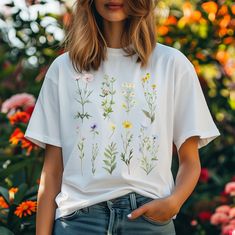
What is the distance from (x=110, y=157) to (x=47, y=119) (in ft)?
1.04

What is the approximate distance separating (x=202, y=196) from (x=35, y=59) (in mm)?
1328

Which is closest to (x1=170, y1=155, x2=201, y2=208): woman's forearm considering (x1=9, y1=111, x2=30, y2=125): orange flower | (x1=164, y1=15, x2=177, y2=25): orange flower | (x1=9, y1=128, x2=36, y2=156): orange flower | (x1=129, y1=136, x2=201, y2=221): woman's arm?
(x1=129, y1=136, x2=201, y2=221): woman's arm

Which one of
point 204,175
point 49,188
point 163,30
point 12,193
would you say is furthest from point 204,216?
point 49,188

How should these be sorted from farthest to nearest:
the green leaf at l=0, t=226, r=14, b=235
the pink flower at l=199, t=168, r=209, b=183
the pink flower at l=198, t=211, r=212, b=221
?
the pink flower at l=199, t=168, r=209, b=183, the pink flower at l=198, t=211, r=212, b=221, the green leaf at l=0, t=226, r=14, b=235

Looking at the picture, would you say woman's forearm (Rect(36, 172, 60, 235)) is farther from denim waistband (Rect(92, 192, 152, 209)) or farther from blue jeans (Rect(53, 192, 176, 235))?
denim waistband (Rect(92, 192, 152, 209))

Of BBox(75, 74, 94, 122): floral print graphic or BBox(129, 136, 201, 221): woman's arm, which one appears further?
BBox(75, 74, 94, 122): floral print graphic

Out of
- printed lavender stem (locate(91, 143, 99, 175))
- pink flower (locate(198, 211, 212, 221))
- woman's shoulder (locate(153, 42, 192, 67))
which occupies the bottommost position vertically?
pink flower (locate(198, 211, 212, 221))

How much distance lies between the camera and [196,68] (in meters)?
5.48

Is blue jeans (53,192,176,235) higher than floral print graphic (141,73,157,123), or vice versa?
floral print graphic (141,73,157,123)

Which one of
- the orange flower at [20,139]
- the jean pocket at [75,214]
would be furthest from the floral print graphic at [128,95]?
the orange flower at [20,139]

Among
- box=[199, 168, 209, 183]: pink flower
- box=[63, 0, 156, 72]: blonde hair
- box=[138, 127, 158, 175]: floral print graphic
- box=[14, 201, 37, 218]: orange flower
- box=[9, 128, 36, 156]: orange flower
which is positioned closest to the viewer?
box=[138, 127, 158, 175]: floral print graphic

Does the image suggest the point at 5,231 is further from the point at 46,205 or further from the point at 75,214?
the point at 75,214

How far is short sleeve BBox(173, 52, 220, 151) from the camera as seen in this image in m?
2.97

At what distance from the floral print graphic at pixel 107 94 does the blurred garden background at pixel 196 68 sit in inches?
43.5
